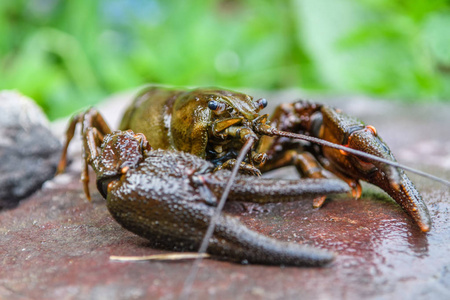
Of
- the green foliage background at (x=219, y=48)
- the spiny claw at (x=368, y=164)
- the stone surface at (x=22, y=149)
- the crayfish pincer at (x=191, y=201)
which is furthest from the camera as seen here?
the green foliage background at (x=219, y=48)

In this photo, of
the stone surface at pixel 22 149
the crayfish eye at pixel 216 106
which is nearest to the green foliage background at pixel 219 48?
the stone surface at pixel 22 149

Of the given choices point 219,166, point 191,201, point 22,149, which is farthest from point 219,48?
point 191,201

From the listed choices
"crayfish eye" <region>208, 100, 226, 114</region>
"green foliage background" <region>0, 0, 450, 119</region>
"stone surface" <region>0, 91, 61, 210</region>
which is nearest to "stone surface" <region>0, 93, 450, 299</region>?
"stone surface" <region>0, 91, 61, 210</region>

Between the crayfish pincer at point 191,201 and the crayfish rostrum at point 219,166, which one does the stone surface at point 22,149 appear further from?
the crayfish pincer at point 191,201

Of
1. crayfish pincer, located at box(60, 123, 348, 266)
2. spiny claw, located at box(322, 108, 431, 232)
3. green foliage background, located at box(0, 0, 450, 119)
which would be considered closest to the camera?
crayfish pincer, located at box(60, 123, 348, 266)

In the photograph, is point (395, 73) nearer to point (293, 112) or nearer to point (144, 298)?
point (293, 112)

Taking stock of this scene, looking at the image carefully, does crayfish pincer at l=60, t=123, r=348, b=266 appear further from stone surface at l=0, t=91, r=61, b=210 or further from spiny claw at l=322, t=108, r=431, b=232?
stone surface at l=0, t=91, r=61, b=210
